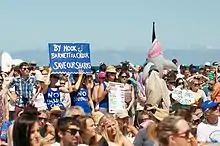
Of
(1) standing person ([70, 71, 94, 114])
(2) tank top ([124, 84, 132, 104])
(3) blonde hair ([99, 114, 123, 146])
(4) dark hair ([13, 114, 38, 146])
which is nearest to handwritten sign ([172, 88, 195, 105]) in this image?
(1) standing person ([70, 71, 94, 114])

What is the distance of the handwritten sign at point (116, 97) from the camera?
12445mm

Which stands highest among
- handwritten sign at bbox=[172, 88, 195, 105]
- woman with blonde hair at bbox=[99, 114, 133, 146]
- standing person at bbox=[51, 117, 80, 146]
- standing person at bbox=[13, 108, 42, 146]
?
standing person at bbox=[13, 108, 42, 146]

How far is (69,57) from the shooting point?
13.9 meters

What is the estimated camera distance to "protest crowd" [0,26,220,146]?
573cm

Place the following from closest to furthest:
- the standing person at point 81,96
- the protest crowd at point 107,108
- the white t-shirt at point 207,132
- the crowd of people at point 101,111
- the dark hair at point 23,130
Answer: the dark hair at point 23,130 → the crowd of people at point 101,111 → the protest crowd at point 107,108 → the white t-shirt at point 207,132 → the standing person at point 81,96

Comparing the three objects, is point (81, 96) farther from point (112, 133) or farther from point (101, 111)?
point (112, 133)

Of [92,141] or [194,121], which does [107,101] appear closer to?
[194,121]

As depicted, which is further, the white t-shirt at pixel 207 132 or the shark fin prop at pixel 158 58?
the shark fin prop at pixel 158 58

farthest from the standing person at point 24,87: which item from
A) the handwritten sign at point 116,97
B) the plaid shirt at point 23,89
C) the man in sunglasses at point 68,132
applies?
the man in sunglasses at point 68,132

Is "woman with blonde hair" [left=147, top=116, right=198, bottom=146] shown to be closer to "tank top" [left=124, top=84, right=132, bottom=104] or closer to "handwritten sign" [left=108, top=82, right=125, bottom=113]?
"handwritten sign" [left=108, top=82, right=125, bottom=113]

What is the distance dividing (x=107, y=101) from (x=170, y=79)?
11.3 ft

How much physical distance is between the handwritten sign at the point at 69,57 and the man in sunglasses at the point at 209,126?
503cm

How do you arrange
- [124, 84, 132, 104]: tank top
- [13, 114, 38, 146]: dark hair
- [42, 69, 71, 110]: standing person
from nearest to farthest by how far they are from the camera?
[13, 114, 38, 146]: dark hair → [42, 69, 71, 110]: standing person → [124, 84, 132, 104]: tank top

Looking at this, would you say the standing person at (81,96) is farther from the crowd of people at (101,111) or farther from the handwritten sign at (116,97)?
the handwritten sign at (116,97)
